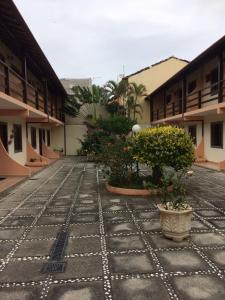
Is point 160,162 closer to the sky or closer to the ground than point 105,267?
closer to the sky

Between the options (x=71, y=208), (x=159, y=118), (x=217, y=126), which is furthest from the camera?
(x=159, y=118)

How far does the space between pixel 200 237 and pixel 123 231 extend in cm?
136

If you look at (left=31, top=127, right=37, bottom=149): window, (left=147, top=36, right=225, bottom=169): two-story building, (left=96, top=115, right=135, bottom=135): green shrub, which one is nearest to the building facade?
(left=147, top=36, right=225, bottom=169): two-story building

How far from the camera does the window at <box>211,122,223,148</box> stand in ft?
51.2

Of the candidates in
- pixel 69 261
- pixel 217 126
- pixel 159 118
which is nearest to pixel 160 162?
pixel 69 261

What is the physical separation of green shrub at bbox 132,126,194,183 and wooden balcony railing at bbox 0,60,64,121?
484 cm

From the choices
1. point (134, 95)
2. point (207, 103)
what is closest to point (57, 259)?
point (207, 103)

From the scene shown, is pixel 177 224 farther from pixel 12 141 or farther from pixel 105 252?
pixel 12 141

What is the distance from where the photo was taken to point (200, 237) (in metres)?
5.14

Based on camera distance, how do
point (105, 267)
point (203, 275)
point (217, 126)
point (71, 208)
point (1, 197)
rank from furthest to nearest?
point (217, 126)
point (1, 197)
point (71, 208)
point (105, 267)
point (203, 275)

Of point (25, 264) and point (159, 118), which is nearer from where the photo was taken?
point (25, 264)

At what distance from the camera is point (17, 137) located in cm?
1508

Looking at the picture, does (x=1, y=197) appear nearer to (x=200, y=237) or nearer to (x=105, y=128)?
(x=200, y=237)

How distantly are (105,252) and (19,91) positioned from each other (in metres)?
11.8
